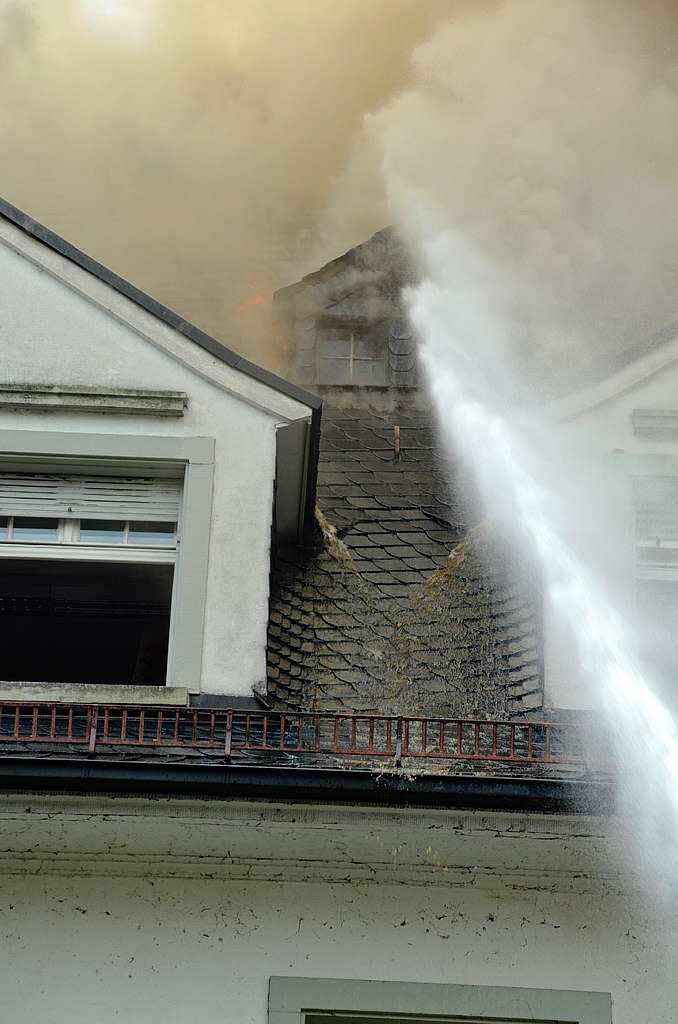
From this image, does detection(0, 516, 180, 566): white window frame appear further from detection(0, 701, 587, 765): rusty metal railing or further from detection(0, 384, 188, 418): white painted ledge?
detection(0, 701, 587, 765): rusty metal railing

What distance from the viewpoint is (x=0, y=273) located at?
35.6 feet

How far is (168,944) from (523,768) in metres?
2.04

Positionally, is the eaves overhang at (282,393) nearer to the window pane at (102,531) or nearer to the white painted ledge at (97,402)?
the white painted ledge at (97,402)

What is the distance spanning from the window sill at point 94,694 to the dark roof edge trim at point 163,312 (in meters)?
2.13

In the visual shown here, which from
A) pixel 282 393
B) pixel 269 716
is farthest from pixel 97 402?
pixel 269 716

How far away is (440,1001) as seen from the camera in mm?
8500

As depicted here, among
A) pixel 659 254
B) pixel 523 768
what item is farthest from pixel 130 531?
pixel 659 254

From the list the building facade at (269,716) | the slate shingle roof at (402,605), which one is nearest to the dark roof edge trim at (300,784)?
the building facade at (269,716)

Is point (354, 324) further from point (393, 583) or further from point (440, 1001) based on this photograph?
point (440, 1001)

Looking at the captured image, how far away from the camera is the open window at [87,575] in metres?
10.1

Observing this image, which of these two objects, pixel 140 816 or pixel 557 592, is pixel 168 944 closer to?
pixel 140 816

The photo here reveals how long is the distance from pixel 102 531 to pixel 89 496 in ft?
0.82

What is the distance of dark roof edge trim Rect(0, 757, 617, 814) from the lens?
27.8 ft

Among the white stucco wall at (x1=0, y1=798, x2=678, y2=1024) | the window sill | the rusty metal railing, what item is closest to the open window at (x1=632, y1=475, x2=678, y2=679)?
the rusty metal railing
